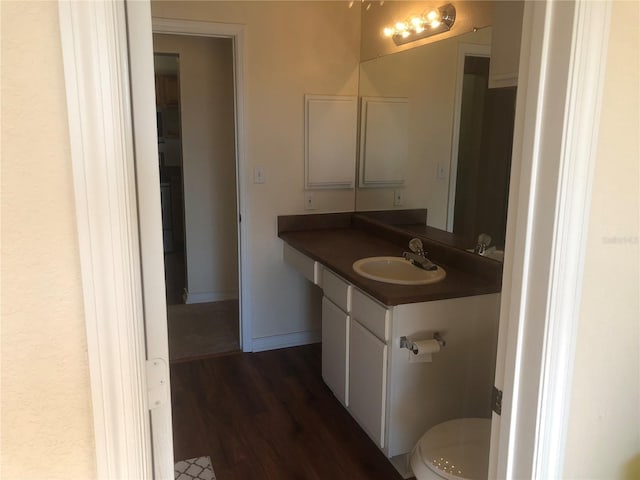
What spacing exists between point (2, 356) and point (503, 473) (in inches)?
38.0

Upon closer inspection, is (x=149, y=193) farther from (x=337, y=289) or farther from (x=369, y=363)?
(x=337, y=289)

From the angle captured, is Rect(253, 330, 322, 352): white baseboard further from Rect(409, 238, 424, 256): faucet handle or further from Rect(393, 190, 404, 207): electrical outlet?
Rect(409, 238, 424, 256): faucet handle

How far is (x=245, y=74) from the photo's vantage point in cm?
312

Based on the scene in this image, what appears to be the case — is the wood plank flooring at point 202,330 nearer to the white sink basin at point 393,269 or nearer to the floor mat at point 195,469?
the floor mat at point 195,469

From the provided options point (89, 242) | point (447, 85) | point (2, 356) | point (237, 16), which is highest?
point (237, 16)

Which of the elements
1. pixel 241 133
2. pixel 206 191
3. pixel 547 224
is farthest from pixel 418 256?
pixel 206 191

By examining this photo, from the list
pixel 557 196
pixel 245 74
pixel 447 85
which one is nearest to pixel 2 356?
pixel 557 196

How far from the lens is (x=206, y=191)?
172 inches

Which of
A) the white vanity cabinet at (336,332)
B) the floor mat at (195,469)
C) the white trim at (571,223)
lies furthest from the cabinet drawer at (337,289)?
the white trim at (571,223)

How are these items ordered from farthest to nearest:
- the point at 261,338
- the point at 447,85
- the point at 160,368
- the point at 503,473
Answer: the point at 261,338
the point at 447,85
the point at 503,473
the point at 160,368

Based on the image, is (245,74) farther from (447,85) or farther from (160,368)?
(160,368)

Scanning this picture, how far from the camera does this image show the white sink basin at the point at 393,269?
2.44 metres

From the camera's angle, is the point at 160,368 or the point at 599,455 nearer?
the point at 160,368

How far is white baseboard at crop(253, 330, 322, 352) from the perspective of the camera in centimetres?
354
